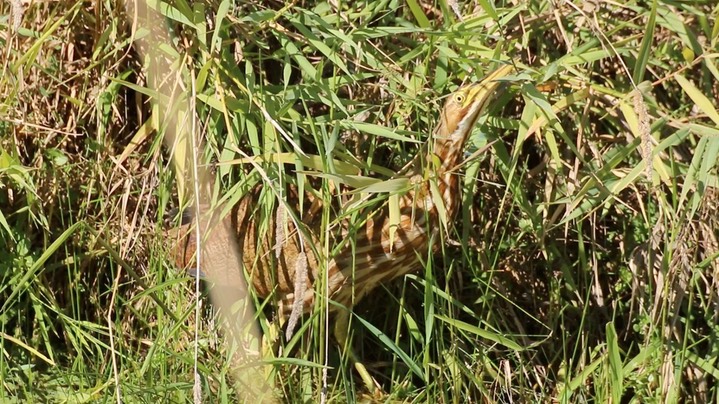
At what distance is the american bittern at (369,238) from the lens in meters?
2.30

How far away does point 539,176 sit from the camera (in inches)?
107

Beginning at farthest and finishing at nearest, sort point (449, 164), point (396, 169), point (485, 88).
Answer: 1. point (396, 169)
2. point (449, 164)
3. point (485, 88)

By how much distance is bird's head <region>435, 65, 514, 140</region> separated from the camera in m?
2.26

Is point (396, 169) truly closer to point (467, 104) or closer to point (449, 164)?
point (449, 164)

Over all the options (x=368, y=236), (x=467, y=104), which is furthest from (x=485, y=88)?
(x=368, y=236)

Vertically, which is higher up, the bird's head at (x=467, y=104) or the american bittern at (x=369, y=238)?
the bird's head at (x=467, y=104)

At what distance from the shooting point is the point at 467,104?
2.28m

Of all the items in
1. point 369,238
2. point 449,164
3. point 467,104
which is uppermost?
point 467,104

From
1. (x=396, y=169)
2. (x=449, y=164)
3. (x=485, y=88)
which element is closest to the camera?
(x=485, y=88)

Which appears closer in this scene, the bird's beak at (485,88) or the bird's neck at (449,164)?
the bird's beak at (485,88)

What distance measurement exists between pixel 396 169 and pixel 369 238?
30 cm

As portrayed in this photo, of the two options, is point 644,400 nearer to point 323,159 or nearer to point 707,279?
point 707,279

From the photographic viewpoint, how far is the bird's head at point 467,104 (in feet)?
7.43

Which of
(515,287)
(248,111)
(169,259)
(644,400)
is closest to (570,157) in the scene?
(515,287)
